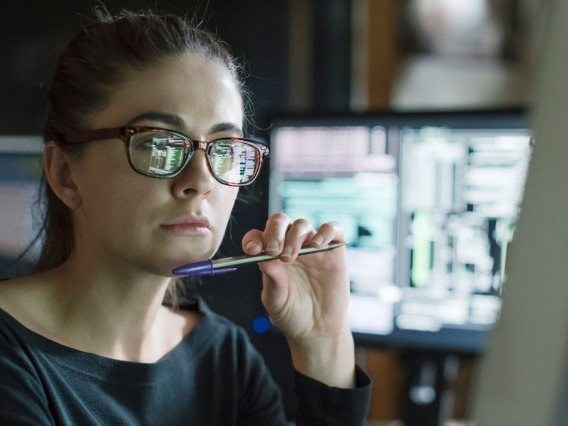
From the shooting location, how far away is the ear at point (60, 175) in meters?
0.72

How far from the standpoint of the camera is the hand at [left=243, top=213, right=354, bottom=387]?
79 centimetres

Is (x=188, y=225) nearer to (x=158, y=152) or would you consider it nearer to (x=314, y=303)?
(x=158, y=152)

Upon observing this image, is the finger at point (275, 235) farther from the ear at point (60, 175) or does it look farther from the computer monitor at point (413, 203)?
the computer monitor at point (413, 203)

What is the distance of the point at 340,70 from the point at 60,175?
108cm

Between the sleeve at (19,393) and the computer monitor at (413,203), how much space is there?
61 cm

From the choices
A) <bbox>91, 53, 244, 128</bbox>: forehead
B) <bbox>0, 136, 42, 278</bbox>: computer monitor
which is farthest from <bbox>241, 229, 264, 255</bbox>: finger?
<bbox>0, 136, 42, 278</bbox>: computer monitor

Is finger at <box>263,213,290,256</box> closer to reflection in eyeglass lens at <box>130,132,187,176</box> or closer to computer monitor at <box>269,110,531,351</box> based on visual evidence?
reflection in eyeglass lens at <box>130,132,187,176</box>

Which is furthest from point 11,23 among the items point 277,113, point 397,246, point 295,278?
point 397,246

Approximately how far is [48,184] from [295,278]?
0.84 ft

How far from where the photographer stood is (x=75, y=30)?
0.75 m

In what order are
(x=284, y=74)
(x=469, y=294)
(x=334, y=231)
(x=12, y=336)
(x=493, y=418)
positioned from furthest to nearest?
(x=284, y=74) → (x=469, y=294) → (x=334, y=231) → (x=12, y=336) → (x=493, y=418)

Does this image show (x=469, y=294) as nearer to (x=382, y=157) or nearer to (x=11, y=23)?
(x=382, y=157)

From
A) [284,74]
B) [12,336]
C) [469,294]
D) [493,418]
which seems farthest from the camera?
[284,74]

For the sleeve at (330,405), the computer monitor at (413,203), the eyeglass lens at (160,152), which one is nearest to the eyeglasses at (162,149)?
the eyeglass lens at (160,152)
